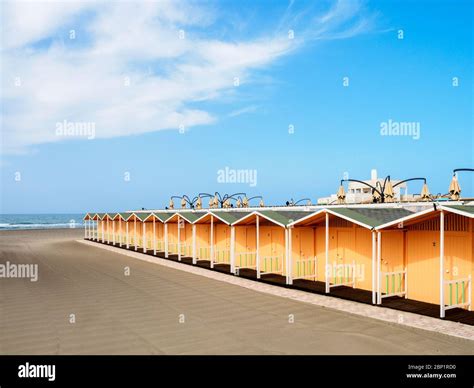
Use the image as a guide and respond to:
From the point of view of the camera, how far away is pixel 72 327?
10.7 metres

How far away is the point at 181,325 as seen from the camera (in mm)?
10859

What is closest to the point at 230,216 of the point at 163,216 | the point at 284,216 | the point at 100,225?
the point at 284,216

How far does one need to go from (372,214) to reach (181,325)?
7.47 m

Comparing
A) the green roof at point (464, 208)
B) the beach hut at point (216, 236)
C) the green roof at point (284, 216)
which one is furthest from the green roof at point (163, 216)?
the green roof at point (464, 208)

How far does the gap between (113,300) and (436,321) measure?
→ 9733 millimetres

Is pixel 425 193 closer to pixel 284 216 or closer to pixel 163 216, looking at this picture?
pixel 284 216

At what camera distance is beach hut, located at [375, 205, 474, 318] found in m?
11.6

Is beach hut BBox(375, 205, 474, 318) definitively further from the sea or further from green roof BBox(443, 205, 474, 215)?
the sea

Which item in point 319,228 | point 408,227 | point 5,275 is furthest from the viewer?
point 5,275

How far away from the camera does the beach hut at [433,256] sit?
11.6 meters

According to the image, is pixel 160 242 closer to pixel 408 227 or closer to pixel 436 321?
pixel 408 227

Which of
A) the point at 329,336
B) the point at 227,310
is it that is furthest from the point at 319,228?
the point at 329,336

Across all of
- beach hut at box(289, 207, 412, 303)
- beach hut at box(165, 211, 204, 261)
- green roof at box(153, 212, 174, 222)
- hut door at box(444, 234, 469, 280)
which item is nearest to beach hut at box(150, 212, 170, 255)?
green roof at box(153, 212, 174, 222)

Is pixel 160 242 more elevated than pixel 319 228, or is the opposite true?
pixel 319 228
